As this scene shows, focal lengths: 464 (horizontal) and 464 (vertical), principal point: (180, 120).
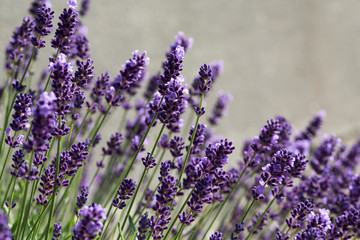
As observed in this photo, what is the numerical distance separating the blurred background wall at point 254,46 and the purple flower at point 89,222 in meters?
3.05

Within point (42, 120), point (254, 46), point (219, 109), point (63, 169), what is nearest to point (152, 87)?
point (219, 109)

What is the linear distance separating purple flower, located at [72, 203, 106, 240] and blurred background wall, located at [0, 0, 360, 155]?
3.05 meters

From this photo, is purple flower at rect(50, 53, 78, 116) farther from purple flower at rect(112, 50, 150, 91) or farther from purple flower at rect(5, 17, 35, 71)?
purple flower at rect(5, 17, 35, 71)

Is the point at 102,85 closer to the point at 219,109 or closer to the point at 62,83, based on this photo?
the point at 62,83

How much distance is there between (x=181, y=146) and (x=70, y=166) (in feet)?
2.02

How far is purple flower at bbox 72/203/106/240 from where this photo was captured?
1256 mm

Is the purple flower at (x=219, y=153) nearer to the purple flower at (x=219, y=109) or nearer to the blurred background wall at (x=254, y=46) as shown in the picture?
the purple flower at (x=219, y=109)

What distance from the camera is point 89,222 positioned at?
1263mm

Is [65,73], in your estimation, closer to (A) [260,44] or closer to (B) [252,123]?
(B) [252,123]

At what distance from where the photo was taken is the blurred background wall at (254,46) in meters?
4.66

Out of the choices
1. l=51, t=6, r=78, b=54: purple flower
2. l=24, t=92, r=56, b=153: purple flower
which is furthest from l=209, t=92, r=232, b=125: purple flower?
l=24, t=92, r=56, b=153: purple flower

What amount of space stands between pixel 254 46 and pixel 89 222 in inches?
197

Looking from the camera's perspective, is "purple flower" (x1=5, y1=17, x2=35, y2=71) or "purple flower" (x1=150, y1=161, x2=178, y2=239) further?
"purple flower" (x1=5, y1=17, x2=35, y2=71)

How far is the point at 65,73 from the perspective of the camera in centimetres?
156
